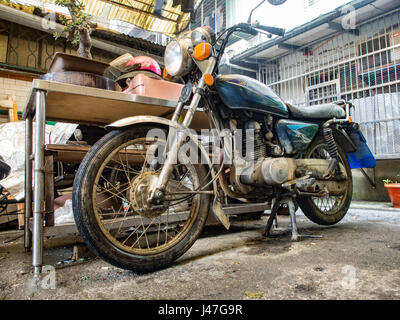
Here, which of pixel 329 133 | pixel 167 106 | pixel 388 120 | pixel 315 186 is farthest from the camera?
pixel 388 120

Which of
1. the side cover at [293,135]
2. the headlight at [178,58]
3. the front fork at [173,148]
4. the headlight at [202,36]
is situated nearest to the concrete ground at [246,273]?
the front fork at [173,148]

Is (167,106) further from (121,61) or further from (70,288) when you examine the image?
(70,288)

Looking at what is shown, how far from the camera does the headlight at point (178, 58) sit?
175cm

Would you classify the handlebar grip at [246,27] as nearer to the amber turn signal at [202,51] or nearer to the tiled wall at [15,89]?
the amber turn signal at [202,51]

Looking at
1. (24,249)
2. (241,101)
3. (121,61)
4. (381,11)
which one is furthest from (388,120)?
(24,249)

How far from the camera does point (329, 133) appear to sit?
7.95 feet

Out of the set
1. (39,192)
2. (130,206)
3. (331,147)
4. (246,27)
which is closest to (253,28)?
(246,27)

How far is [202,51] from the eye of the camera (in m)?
1.66

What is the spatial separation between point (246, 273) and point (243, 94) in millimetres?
1113

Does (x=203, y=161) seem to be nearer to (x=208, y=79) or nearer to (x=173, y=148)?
(x=173, y=148)

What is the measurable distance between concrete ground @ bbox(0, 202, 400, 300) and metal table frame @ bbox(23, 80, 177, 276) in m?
0.19

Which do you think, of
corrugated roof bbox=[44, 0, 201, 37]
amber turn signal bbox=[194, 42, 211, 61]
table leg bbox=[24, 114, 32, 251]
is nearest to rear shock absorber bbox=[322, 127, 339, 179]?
amber turn signal bbox=[194, 42, 211, 61]

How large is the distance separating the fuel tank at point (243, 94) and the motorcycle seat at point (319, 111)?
0.35 meters
